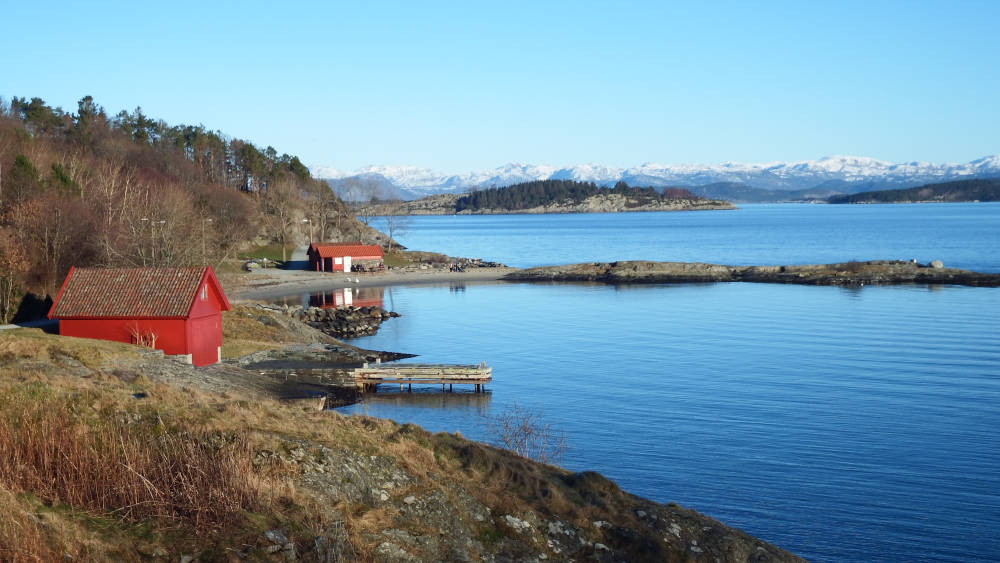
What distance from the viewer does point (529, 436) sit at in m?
32.5

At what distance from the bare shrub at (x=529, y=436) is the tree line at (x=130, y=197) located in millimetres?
31967

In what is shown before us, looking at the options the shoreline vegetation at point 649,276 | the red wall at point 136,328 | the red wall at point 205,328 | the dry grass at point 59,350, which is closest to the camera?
the dry grass at point 59,350

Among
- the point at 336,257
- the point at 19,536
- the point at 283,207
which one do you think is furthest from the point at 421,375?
the point at 283,207

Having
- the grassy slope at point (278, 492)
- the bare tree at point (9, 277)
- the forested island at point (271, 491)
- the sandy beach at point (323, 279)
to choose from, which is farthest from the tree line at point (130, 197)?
the grassy slope at point (278, 492)

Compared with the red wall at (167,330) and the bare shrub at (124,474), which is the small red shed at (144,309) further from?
the bare shrub at (124,474)

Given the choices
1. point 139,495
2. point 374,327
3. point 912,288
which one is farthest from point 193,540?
point 912,288

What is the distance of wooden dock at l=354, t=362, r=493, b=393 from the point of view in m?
44.7

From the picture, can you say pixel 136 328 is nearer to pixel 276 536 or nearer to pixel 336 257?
pixel 276 536

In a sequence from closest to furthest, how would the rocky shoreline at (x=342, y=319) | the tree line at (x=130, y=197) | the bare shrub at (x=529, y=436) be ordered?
1. the bare shrub at (x=529, y=436)
2. the tree line at (x=130, y=197)
3. the rocky shoreline at (x=342, y=319)

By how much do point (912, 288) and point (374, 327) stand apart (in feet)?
195

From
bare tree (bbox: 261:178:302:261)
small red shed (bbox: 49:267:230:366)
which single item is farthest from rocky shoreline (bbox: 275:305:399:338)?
bare tree (bbox: 261:178:302:261)

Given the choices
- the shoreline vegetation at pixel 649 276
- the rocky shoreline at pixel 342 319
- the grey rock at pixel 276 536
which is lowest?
the rocky shoreline at pixel 342 319

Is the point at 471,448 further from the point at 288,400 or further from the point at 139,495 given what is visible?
the point at 288,400

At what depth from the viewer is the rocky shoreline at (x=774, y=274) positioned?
96.6 metres
